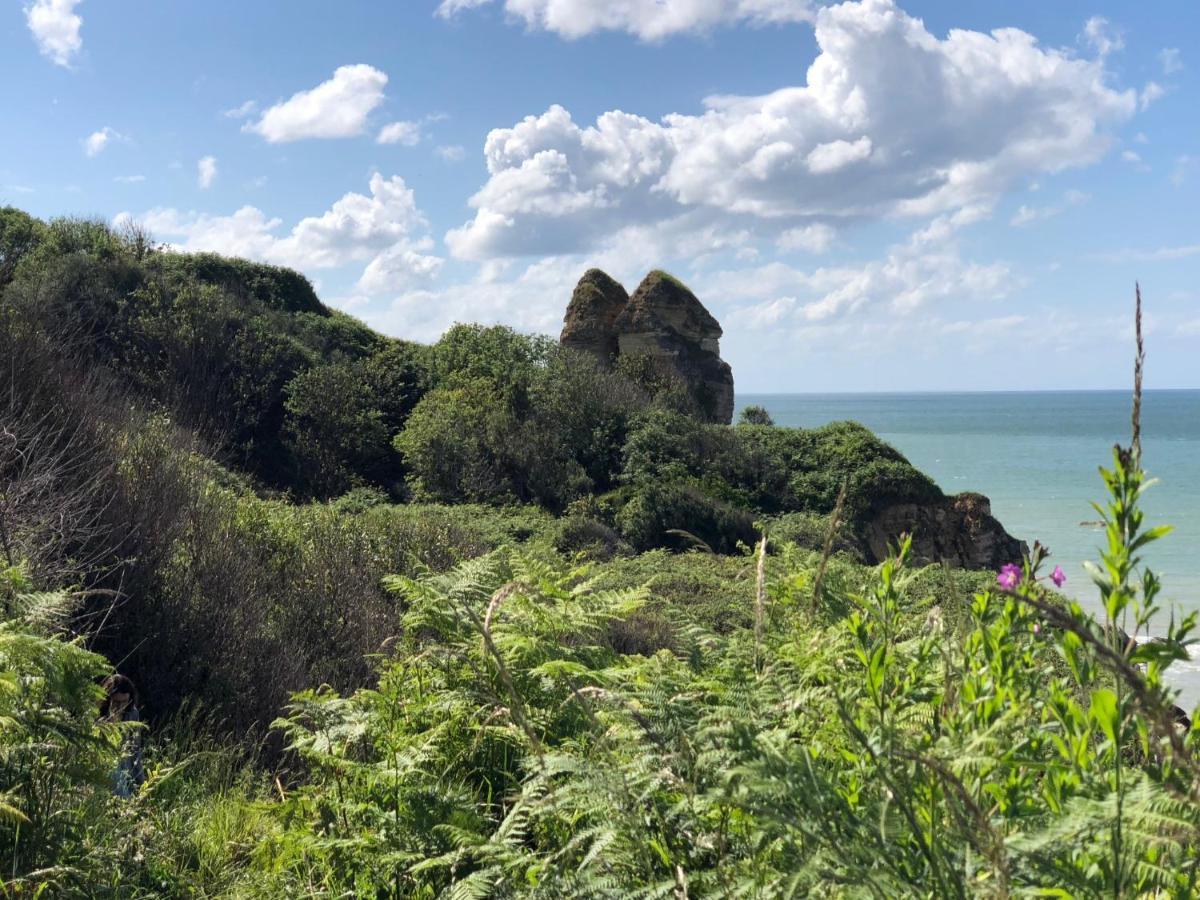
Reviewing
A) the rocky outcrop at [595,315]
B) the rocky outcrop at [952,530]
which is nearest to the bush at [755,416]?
the rocky outcrop at [595,315]

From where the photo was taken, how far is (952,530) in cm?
2195

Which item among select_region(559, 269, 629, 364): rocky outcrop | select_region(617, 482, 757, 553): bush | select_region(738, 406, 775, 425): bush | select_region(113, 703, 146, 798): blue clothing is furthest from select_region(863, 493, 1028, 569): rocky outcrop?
select_region(113, 703, 146, 798): blue clothing

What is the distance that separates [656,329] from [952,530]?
37.4ft

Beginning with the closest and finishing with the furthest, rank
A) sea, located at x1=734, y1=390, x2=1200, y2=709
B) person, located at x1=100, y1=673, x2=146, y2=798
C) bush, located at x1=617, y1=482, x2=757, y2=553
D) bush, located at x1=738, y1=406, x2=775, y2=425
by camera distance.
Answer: person, located at x1=100, y1=673, x2=146, y2=798, bush, located at x1=617, y1=482, x2=757, y2=553, sea, located at x1=734, y1=390, x2=1200, y2=709, bush, located at x1=738, y1=406, x2=775, y2=425

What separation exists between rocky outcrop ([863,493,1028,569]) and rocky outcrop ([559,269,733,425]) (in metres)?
8.71

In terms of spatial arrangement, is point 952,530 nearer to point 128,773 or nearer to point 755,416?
point 755,416

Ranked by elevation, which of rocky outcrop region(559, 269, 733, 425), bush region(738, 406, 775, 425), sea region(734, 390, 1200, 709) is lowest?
sea region(734, 390, 1200, 709)

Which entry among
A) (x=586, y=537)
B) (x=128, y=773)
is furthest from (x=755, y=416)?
(x=128, y=773)

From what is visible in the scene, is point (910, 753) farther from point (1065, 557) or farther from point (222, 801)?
point (1065, 557)

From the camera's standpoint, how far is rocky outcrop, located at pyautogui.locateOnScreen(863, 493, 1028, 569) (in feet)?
70.8

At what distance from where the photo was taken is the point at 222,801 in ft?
14.4

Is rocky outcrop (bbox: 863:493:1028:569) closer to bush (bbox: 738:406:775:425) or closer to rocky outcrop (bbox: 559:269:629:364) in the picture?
bush (bbox: 738:406:775:425)

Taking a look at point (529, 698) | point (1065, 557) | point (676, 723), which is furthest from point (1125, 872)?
point (1065, 557)

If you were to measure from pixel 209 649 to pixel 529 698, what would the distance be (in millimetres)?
6055
